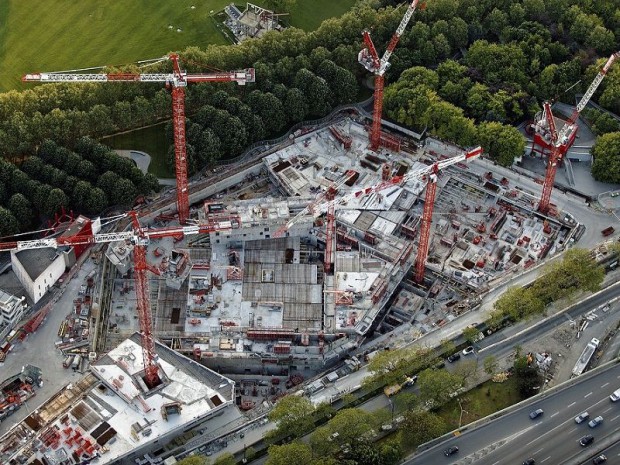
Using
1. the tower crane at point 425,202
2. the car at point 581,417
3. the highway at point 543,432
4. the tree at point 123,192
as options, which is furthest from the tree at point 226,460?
the tree at point 123,192

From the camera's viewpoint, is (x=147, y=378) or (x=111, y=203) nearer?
(x=147, y=378)

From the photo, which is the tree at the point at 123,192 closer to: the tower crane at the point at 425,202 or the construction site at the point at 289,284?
the construction site at the point at 289,284

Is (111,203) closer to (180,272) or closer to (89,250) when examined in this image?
(89,250)

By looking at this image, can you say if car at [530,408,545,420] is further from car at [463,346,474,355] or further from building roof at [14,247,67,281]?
building roof at [14,247,67,281]

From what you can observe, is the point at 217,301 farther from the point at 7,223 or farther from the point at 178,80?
the point at 7,223

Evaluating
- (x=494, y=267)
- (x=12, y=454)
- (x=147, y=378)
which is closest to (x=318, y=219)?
(x=494, y=267)

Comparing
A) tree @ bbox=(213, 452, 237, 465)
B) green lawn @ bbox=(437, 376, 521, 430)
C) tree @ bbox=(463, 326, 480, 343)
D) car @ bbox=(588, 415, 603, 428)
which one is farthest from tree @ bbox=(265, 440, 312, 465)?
car @ bbox=(588, 415, 603, 428)

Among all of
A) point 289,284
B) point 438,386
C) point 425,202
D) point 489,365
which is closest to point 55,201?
point 289,284
